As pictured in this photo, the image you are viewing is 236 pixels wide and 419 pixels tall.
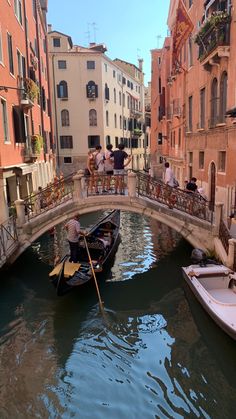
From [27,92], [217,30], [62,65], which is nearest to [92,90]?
[62,65]

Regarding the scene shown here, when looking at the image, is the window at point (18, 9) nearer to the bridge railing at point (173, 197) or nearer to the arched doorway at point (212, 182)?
the bridge railing at point (173, 197)

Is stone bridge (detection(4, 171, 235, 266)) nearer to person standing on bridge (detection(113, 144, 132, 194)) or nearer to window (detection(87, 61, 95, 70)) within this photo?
person standing on bridge (detection(113, 144, 132, 194))

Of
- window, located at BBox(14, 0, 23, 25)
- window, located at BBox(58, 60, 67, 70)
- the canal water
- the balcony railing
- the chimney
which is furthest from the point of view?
the chimney

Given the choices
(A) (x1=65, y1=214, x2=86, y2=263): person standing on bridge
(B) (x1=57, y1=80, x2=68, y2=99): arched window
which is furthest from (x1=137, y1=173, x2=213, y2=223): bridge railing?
(B) (x1=57, y1=80, x2=68, y2=99): arched window

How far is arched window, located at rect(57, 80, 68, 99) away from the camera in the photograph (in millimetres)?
33250

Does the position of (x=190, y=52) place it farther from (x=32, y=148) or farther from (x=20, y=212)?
(x=20, y=212)

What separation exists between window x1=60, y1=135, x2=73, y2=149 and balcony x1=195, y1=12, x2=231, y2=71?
22.0 meters

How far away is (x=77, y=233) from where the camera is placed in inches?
372

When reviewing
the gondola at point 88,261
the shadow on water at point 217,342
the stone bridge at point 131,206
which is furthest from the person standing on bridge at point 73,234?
the shadow on water at point 217,342

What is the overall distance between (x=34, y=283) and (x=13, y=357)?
3.68 metres

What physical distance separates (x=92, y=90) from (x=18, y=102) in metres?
20.3

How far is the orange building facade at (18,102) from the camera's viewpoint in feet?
40.0

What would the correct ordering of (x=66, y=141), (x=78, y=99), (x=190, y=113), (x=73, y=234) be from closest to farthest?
(x=73, y=234)
(x=190, y=113)
(x=78, y=99)
(x=66, y=141)

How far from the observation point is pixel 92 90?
109ft
